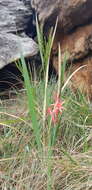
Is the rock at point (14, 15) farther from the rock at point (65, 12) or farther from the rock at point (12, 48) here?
the rock at point (65, 12)

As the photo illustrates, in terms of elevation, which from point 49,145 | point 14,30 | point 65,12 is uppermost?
point 65,12

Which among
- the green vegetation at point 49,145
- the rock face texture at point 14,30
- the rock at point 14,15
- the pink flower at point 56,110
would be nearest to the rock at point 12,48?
the rock face texture at point 14,30

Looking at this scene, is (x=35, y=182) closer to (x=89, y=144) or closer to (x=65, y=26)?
(x=89, y=144)

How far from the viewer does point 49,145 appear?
154cm

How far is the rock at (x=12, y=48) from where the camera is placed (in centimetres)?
287

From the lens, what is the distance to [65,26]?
2.93m

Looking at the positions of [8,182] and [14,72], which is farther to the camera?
[14,72]

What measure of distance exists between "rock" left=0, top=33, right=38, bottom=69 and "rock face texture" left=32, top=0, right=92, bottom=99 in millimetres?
185

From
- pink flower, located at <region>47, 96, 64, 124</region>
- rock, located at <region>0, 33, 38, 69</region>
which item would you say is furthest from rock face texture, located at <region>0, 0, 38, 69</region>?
pink flower, located at <region>47, 96, 64, 124</region>

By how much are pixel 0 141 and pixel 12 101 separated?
0.54 m

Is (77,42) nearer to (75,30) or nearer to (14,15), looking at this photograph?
(75,30)

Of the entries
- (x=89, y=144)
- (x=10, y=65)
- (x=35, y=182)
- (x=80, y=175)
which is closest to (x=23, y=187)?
(x=35, y=182)

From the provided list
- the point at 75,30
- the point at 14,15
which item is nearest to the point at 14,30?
the point at 14,15

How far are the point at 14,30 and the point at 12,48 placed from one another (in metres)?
0.29
